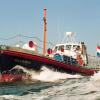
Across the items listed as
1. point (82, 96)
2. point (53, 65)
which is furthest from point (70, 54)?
point (82, 96)

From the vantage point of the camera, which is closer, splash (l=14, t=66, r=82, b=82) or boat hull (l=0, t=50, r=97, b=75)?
boat hull (l=0, t=50, r=97, b=75)

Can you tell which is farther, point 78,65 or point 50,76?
point 78,65

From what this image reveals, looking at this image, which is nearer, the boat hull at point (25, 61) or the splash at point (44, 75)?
the boat hull at point (25, 61)

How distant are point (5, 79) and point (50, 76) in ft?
10.2

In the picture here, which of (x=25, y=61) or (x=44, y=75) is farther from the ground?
(x=25, y=61)

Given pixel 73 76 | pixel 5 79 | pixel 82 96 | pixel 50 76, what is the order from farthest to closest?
pixel 73 76 → pixel 50 76 → pixel 5 79 → pixel 82 96

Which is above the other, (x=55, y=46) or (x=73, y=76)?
(x=55, y=46)

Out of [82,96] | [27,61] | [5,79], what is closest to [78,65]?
[27,61]

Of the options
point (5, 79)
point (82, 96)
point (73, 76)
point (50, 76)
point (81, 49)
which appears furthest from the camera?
point (81, 49)

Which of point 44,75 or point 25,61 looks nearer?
point 25,61

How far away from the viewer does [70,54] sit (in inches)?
1136

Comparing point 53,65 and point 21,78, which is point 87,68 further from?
point 21,78

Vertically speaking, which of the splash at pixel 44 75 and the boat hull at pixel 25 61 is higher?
the boat hull at pixel 25 61

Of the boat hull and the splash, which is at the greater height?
the boat hull
